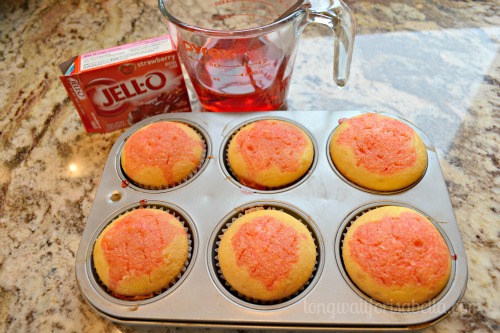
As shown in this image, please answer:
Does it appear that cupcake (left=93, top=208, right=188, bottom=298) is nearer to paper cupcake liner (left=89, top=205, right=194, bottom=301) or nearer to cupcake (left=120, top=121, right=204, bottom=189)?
paper cupcake liner (left=89, top=205, right=194, bottom=301)

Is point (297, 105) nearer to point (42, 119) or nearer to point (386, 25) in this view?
point (386, 25)

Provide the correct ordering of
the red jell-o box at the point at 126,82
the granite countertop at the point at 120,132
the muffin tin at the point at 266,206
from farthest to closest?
the red jell-o box at the point at 126,82
the granite countertop at the point at 120,132
the muffin tin at the point at 266,206

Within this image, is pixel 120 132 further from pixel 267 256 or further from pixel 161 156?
pixel 267 256

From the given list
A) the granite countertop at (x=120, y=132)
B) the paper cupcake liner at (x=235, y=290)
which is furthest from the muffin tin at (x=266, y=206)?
the granite countertop at (x=120, y=132)

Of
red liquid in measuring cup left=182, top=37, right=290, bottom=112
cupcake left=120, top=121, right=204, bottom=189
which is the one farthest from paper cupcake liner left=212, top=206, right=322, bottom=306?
red liquid in measuring cup left=182, top=37, right=290, bottom=112

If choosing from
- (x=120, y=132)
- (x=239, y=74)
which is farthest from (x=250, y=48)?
(x=120, y=132)

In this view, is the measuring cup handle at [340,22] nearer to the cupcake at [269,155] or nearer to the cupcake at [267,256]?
the cupcake at [269,155]

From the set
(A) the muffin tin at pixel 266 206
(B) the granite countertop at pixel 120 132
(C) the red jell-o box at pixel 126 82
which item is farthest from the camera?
(C) the red jell-o box at pixel 126 82
